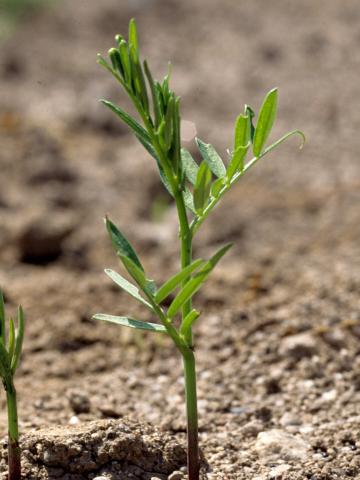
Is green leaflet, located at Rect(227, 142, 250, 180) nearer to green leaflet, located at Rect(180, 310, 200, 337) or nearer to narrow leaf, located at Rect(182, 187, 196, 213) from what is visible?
narrow leaf, located at Rect(182, 187, 196, 213)

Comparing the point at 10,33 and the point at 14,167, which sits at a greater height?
the point at 10,33

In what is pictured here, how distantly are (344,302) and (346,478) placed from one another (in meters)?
1.26

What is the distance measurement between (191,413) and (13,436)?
37 cm

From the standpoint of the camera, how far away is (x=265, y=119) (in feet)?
5.90

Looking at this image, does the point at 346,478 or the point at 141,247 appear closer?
the point at 346,478

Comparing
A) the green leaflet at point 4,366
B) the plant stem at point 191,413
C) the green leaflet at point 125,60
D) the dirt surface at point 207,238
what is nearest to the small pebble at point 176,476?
the dirt surface at point 207,238

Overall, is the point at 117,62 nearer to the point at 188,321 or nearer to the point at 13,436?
the point at 188,321

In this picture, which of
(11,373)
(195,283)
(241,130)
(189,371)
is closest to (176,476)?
(189,371)

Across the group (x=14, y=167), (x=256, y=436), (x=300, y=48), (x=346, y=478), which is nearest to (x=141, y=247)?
(x=14, y=167)

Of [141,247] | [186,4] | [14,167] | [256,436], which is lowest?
[256,436]

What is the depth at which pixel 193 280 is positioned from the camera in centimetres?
167

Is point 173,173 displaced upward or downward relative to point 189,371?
upward

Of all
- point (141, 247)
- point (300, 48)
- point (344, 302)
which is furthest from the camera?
point (300, 48)

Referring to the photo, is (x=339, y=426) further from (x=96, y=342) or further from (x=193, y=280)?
(x=96, y=342)
